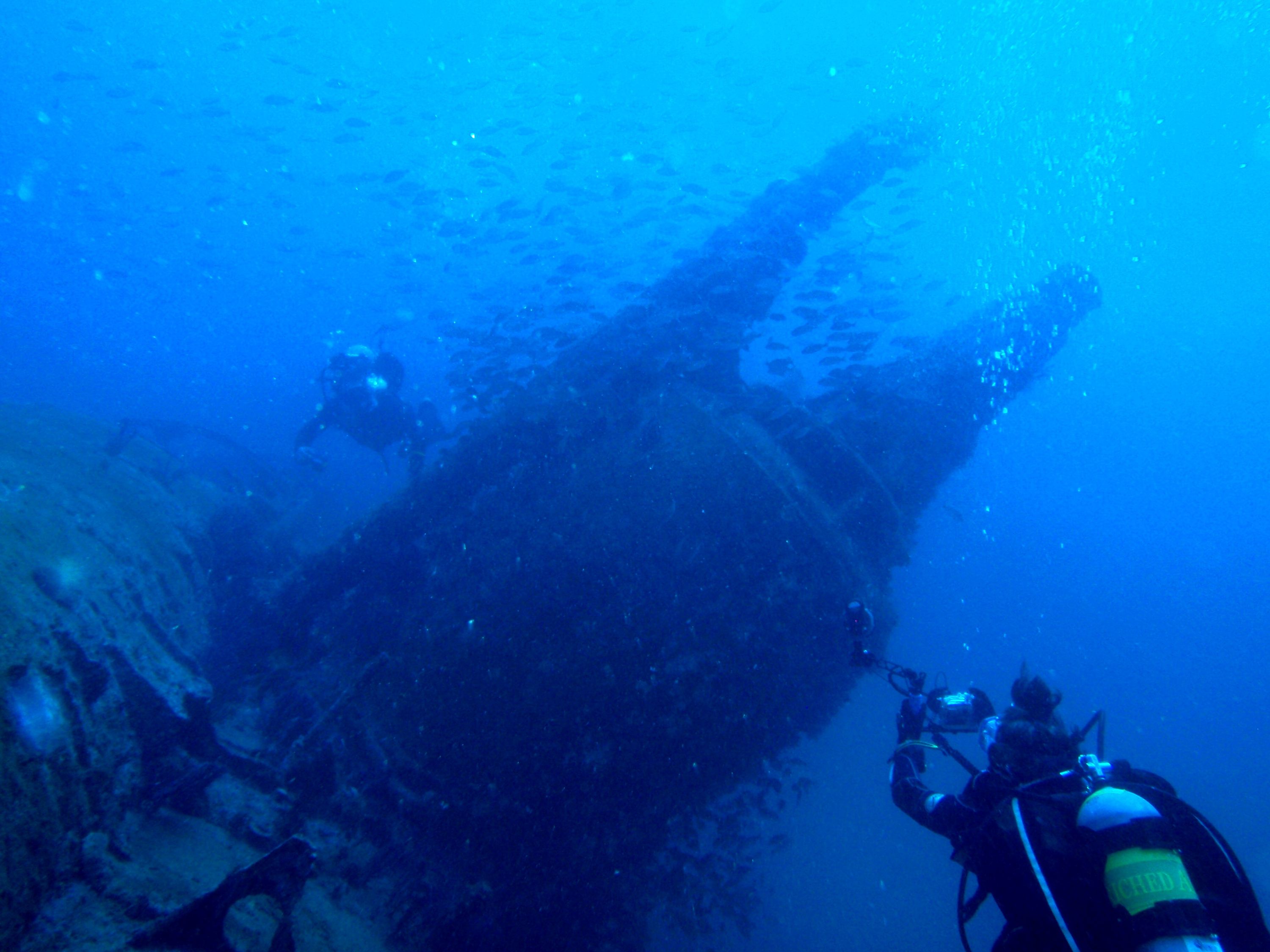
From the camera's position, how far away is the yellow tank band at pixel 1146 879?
1913mm

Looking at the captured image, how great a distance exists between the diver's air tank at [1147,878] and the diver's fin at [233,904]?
367 cm

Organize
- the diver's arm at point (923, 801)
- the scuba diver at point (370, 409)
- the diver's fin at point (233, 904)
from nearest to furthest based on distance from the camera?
the diver's fin at point (233, 904), the diver's arm at point (923, 801), the scuba diver at point (370, 409)

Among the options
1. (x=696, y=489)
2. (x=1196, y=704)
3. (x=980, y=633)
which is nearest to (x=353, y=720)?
(x=696, y=489)

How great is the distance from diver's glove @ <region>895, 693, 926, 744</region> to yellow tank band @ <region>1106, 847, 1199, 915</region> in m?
1.99

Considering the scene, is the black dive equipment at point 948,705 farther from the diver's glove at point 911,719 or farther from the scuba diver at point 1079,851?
the scuba diver at point 1079,851

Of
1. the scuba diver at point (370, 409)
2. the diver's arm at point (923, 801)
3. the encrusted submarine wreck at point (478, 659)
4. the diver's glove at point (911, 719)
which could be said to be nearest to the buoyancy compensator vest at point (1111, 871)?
the diver's arm at point (923, 801)

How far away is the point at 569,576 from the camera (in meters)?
5.67

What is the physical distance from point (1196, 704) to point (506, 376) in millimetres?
89004

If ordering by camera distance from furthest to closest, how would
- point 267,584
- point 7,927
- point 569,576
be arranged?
1. point 267,584
2. point 569,576
3. point 7,927

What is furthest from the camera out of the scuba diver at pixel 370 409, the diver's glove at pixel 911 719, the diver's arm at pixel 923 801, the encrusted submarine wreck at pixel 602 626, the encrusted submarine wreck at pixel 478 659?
the scuba diver at pixel 370 409

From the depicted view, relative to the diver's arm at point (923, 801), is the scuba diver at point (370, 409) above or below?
above

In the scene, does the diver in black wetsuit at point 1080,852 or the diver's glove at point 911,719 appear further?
the diver's glove at point 911,719

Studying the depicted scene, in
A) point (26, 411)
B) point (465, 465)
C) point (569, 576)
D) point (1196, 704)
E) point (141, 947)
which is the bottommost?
point (141, 947)

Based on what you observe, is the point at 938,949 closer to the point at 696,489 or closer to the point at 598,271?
the point at 696,489
